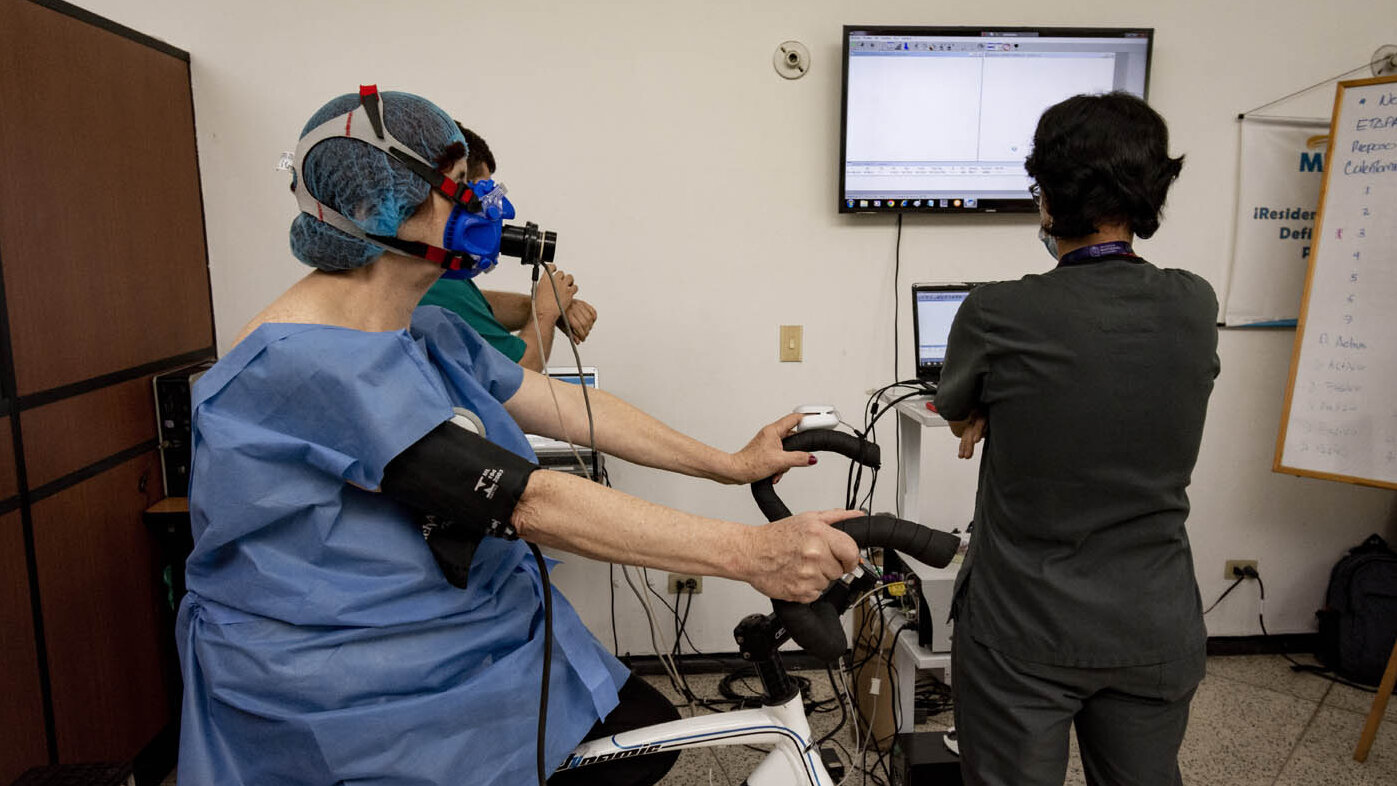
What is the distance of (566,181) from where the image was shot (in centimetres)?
260

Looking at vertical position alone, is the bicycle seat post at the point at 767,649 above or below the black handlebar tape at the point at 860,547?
below

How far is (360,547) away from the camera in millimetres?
982

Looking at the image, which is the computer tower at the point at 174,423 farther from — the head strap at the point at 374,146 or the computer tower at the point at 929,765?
the computer tower at the point at 929,765

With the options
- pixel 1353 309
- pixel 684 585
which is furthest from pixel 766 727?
pixel 1353 309

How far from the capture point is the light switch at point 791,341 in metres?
2.71

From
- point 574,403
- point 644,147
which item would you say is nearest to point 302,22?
point 644,147

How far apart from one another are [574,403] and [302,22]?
1.79 metres

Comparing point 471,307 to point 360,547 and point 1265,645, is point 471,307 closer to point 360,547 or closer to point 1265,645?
point 360,547

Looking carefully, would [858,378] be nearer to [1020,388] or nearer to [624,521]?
[1020,388]

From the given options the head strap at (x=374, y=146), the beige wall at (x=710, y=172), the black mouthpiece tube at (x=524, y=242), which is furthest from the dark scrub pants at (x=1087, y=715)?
the beige wall at (x=710, y=172)

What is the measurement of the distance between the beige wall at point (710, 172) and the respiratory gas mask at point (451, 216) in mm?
1488

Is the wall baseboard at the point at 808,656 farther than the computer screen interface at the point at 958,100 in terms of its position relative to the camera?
Yes

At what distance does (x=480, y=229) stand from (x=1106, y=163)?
0.93 m

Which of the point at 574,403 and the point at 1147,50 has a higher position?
the point at 1147,50
